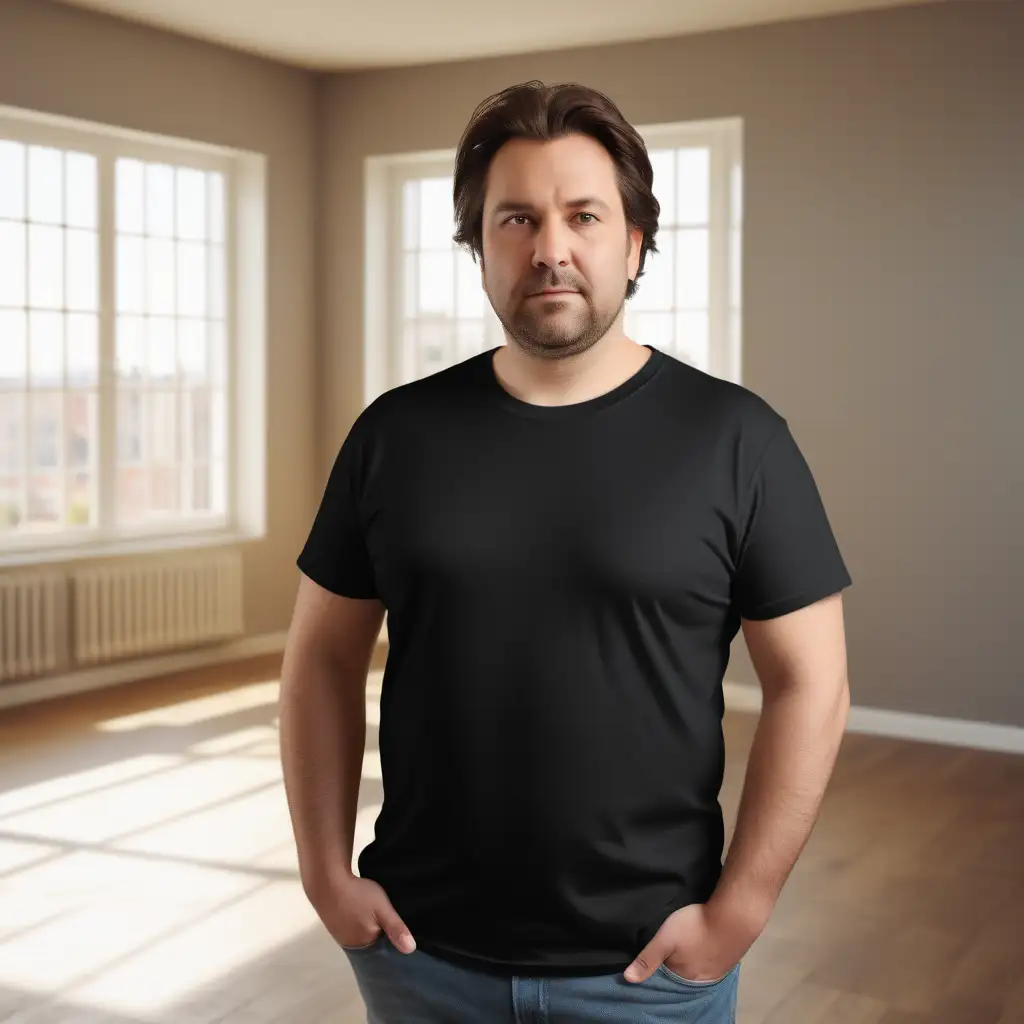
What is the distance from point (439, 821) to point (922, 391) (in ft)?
17.0

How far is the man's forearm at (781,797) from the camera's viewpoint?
1382mm

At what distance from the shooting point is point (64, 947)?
3.57 metres

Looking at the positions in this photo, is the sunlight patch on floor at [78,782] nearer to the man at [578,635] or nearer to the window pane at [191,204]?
the window pane at [191,204]

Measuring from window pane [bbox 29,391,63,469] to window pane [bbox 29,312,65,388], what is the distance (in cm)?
6

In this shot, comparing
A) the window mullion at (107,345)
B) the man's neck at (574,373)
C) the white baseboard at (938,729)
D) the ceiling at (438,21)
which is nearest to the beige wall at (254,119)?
the ceiling at (438,21)

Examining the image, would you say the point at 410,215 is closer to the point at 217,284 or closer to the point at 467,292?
the point at 467,292

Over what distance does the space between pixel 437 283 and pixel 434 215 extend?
0.38 m

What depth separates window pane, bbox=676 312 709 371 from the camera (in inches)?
273

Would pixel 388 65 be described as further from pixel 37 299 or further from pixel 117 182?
pixel 37 299

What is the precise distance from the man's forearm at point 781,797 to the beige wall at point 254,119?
5.76 meters

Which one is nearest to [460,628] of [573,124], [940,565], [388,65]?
[573,124]

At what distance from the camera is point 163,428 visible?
7.41 meters

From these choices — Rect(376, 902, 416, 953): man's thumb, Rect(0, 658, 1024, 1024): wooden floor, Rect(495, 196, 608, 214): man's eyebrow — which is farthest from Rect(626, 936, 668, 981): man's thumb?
Rect(0, 658, 1024, 1024): wooden floor

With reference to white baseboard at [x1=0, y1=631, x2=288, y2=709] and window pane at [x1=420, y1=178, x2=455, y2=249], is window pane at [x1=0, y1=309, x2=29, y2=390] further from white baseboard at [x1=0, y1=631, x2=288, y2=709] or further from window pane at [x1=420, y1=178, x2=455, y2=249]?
window pane at [x1=420, y1=178, x2=455, y2=249]
